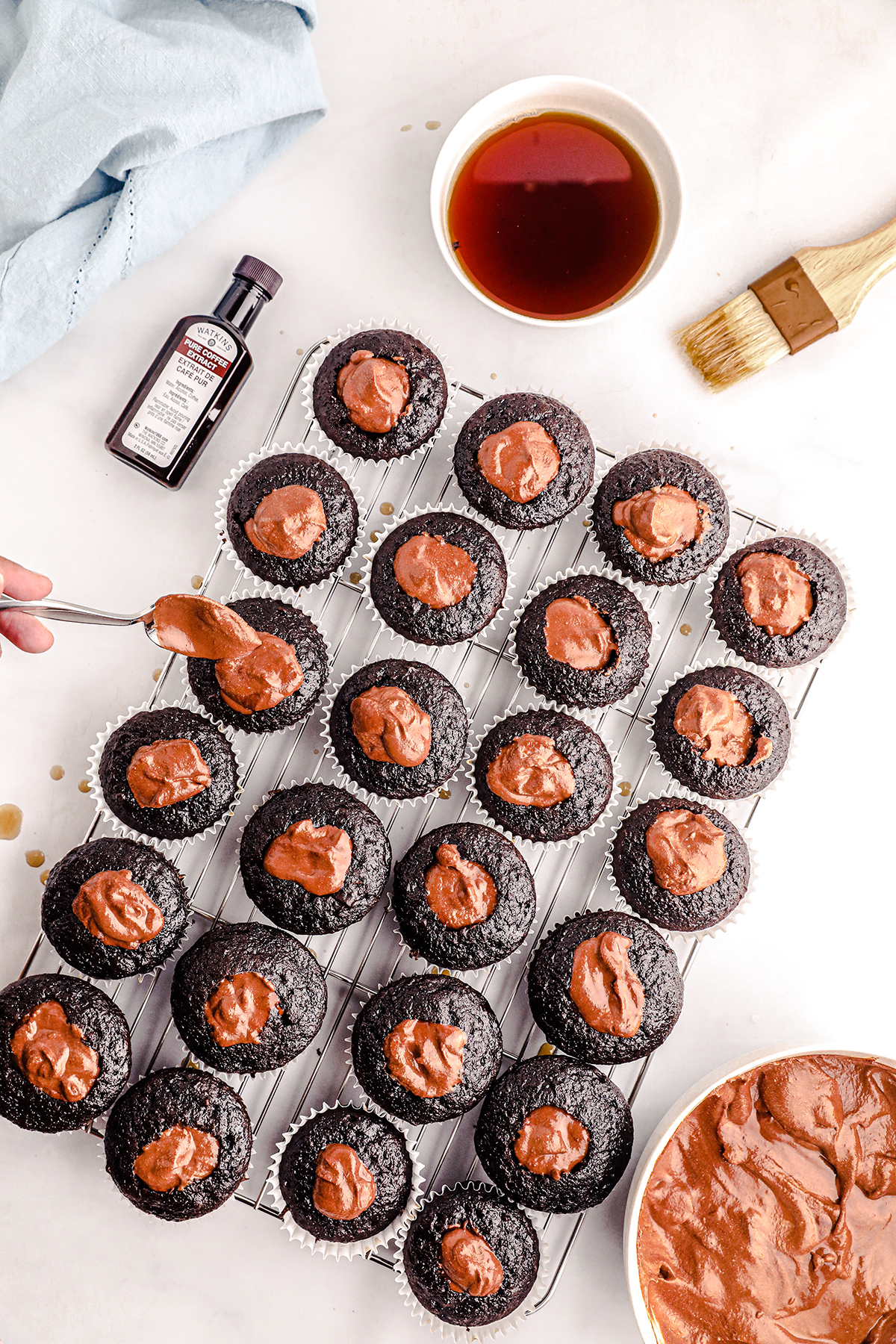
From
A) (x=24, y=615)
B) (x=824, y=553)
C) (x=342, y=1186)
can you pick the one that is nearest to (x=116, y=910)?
(x=24, y=615)

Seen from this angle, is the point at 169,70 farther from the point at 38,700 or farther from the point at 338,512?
the point at 38,700

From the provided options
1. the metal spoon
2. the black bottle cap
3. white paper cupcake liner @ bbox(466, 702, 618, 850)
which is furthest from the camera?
white paper cupcake liner @ bbox(466, 702, 618, 850)

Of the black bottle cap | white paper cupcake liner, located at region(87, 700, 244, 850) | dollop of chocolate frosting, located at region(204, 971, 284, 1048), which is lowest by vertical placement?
dollop of chocolate frosting, located at region(204, 971, 284, 1048)

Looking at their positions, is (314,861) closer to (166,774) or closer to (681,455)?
(166,774)

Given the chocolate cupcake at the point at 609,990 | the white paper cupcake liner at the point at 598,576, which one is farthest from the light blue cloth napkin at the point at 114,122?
the chocolate cupcake at the point at 609,990

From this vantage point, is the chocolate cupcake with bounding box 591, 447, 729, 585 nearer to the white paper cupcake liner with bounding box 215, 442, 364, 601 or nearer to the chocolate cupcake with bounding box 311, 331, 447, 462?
the chocolate cupcake with bounding box 311, 331, 447, 462

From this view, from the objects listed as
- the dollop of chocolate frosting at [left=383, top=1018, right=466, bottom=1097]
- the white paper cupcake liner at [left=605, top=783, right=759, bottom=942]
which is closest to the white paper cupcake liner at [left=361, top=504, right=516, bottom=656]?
the white paper cupcake liner at [left=605, top=783, right=759, bottom=942]

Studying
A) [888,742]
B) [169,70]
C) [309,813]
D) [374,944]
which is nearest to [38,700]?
[309,813]
